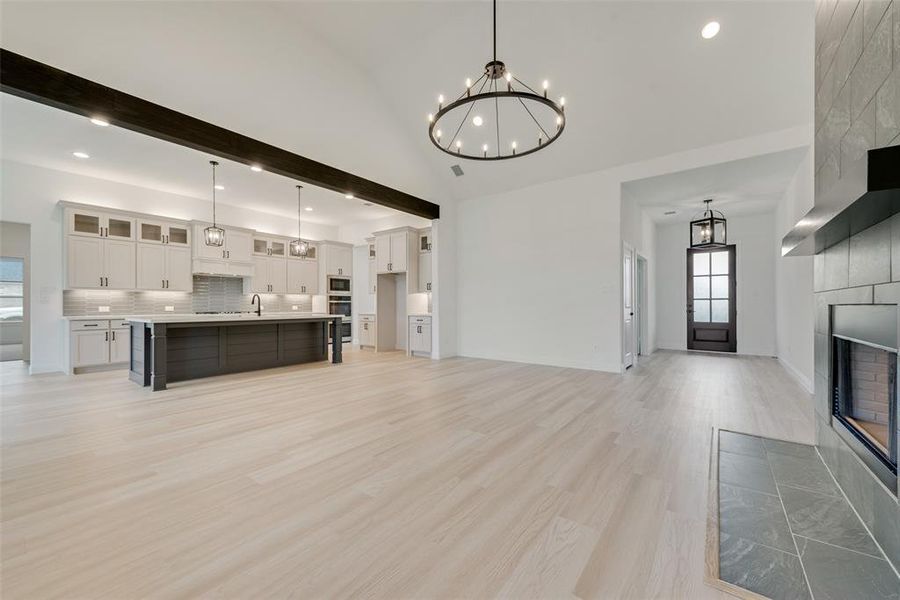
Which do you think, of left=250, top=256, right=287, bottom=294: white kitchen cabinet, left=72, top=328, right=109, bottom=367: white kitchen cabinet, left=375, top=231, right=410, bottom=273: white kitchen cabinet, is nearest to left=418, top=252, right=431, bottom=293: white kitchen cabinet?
left=375, top=231, right=410, bottom=273: white kitchen cabinet

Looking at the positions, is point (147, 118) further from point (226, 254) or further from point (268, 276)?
point (268, 276)

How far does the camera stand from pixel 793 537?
1625mm

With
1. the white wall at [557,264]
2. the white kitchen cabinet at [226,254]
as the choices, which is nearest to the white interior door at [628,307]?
the white wall at [557,264]

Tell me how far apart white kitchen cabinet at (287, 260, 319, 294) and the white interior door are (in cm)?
716

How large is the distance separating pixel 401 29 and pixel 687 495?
5421 mm

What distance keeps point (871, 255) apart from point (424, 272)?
263 inches

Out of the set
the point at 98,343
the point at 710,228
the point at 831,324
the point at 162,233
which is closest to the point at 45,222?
the point at 162,233

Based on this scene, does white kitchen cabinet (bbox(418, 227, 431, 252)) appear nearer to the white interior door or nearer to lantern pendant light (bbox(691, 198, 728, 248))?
the white interior door

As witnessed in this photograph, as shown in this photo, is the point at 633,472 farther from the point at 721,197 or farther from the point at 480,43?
the point at 721,197

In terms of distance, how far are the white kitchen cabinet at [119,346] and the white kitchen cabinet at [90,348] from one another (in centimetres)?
5

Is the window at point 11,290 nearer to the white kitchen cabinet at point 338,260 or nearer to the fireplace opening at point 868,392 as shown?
the white kitchen cabinet at point 338,260

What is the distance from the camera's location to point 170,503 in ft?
6.20

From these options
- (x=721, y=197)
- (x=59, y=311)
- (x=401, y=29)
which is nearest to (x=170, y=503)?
(x=401, y=29)

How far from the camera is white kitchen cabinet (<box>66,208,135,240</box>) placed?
5.57 m
